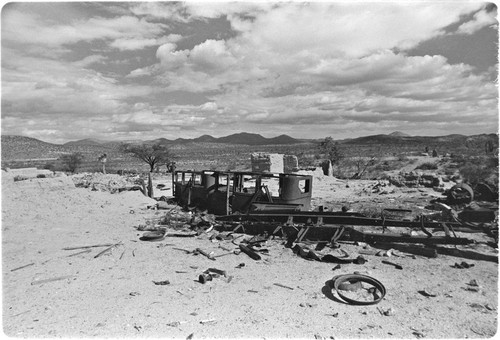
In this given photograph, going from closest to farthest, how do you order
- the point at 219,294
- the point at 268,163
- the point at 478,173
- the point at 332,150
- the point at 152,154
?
the point at 219,294 < the point at 478,173 < the point at 268,163 < the point at 332,150 < the point at 152,154

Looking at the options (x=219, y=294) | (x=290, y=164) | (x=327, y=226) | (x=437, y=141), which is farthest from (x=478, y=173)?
(x=437, y=141)

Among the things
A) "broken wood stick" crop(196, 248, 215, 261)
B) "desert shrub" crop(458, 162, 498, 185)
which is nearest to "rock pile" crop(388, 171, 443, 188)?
"desert shrub" crop(458, 162, 498, 185)

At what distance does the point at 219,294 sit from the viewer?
5.33 metres

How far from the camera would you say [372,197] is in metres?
Answer: 15.2

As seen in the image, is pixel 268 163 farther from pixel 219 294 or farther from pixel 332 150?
pixel 332 150

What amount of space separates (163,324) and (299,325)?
1819 millimetres

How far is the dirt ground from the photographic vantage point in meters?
4.37

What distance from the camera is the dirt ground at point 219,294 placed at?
4367 millimetres

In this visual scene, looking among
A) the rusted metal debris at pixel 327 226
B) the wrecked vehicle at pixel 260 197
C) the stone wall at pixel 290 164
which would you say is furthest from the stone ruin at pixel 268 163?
the rusted metal debris at pixel 327 226

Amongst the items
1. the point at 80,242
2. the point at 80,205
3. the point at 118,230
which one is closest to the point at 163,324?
the point at 80,242

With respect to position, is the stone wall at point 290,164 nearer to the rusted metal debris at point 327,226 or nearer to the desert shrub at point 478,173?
the desert shrub at point 478,173

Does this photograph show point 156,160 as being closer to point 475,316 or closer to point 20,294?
point 20,294

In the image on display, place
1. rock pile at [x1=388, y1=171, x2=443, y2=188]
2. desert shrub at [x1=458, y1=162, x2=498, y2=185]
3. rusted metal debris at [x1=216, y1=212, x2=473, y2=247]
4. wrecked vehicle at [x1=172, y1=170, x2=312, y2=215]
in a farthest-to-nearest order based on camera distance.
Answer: rock pile at [x1=388, y1=171, x2=443, y2=188] < desert shrub at [x1=458, y1=162, x2=498, y2=185] < wrecked vehicle at [x1=172, y1=170, x2=312, y2=215] < rusted metal debris at [x1=216, y1=212, x2=473, y2=247]

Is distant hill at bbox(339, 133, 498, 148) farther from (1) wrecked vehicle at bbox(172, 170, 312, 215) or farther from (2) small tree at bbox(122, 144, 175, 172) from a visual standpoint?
(2) small tree at bbox(122, 144, 175, 172)
